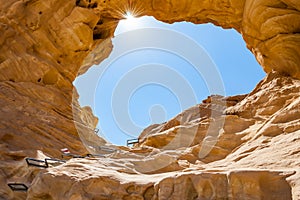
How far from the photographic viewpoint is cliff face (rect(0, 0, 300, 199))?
305 inches

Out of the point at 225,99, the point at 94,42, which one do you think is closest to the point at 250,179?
the point at 225,99

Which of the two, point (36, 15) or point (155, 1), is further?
point (155, 1)

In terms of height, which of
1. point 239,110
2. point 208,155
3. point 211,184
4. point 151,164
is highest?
point 239,110

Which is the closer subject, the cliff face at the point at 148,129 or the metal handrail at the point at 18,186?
the cliff face at the point at 148,129

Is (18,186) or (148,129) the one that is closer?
(18,186)

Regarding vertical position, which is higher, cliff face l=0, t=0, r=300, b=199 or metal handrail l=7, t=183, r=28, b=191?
cliff face l=0, t=0, r=300, b=199

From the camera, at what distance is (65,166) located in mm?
9438

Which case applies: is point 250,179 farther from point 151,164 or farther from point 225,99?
point 225,99

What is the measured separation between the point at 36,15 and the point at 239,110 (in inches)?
584

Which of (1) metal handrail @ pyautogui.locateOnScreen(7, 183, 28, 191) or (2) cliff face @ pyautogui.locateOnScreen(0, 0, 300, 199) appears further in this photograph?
(1) metal handrail @ pyautogui.locateOnScreen(7, 183, 28, 191)

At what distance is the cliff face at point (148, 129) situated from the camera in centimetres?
775

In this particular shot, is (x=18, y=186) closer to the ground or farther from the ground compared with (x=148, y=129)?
closer to the ground

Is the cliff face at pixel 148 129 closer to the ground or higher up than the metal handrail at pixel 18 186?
higher up

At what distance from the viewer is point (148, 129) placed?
29516 millimetres
